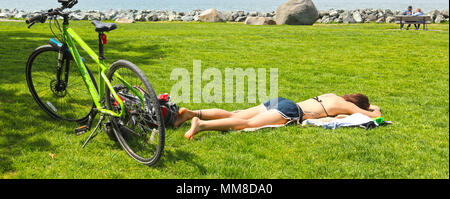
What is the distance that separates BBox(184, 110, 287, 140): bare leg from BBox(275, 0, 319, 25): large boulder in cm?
2363

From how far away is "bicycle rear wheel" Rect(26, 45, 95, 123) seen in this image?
5.39 m

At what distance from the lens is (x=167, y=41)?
15477 mm

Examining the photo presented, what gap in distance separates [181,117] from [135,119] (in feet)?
3.62

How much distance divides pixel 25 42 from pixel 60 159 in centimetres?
1089

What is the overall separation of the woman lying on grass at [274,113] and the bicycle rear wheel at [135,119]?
66 centimetres

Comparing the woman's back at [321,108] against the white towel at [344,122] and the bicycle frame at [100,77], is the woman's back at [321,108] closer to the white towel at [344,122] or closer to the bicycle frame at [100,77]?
the white towel at [344,122]

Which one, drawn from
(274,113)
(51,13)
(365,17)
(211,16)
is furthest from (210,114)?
(365,17)

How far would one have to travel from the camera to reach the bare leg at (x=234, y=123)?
4.90 metres

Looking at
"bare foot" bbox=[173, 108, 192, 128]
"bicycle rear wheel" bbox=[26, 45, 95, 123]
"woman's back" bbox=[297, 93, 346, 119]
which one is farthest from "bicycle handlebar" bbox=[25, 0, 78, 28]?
"woman's back" bbox=[297, 93, 346, 119]

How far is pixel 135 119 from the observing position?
14.1 ft

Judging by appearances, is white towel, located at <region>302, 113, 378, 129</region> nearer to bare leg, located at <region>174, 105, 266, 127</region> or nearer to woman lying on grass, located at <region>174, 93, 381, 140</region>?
woman lying on grass, located at <region>174, 93, 381, 140</region>

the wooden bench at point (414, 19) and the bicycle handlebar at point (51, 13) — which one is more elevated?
the bicycle handlebar at point (51, 13)

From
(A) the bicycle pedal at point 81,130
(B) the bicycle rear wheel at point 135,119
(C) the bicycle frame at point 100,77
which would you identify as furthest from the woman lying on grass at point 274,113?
(A) the bicycle pedal at point 81,130
